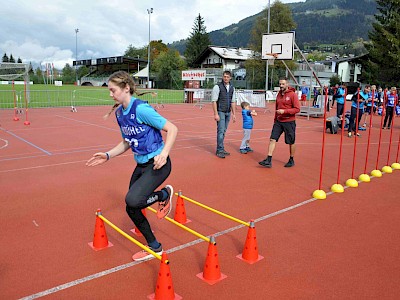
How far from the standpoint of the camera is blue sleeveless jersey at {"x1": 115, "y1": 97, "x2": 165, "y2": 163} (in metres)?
3.71

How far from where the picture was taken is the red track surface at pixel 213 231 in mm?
3615

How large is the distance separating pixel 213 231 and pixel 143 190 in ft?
5.28

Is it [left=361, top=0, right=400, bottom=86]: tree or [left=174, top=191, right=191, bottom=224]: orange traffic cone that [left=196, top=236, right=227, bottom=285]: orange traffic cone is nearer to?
[left=174, top=191, right=191, bottom=224]: orange traffic cone

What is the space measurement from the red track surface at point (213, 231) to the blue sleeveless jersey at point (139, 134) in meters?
1.28

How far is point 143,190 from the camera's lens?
12.2ft

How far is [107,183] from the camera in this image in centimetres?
709

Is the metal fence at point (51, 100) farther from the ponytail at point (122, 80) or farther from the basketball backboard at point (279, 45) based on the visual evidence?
the ponytail at point (122, 80)

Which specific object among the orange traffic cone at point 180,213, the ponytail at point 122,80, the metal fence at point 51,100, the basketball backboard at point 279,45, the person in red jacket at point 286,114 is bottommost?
the orange traffic cone at point 180,213

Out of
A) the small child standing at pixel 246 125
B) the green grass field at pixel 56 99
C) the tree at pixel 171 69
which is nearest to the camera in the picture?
the small child standing at pixel 246 125

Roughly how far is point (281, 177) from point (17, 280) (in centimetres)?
547

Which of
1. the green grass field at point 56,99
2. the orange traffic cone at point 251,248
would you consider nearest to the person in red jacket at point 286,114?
the orange traffic cone at point 251,248

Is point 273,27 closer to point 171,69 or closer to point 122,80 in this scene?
point 171,69

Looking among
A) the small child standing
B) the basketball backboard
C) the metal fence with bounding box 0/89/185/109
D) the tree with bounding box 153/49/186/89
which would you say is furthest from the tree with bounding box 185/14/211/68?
the small child standing

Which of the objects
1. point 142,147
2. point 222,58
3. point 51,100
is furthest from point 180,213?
point 222,58
